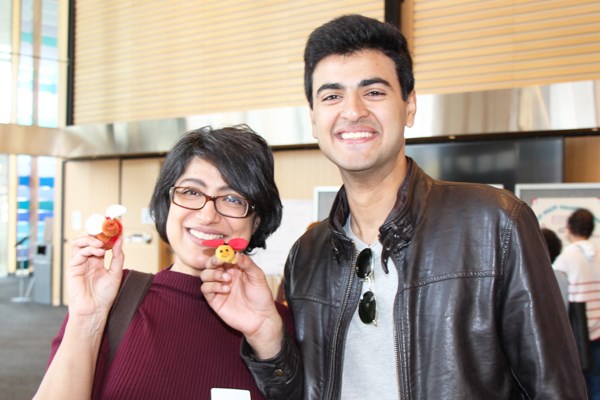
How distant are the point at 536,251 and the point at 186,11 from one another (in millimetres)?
7568

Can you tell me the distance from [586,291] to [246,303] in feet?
11.3

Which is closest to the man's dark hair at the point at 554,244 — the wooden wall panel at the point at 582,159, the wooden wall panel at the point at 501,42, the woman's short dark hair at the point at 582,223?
the woman's short dark hair at the point at 582,223

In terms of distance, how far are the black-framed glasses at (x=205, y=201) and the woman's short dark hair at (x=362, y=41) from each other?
0.54 meters

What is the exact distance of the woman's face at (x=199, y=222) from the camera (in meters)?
1.85

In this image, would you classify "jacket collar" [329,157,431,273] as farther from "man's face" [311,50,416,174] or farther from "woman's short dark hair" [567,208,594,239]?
"woman's short dark hair" [567,208,594,239]

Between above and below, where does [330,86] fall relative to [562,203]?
above

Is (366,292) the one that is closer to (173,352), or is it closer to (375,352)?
(375,352)

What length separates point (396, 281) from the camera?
1.72 metres

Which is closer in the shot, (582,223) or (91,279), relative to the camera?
(91,279)

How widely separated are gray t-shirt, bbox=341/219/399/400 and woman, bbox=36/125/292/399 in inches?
11.2

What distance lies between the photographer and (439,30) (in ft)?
20.2

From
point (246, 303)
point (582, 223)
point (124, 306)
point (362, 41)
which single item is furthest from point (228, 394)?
point (582, 223)

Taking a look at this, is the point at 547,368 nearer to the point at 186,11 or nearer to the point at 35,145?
the point at 186,11

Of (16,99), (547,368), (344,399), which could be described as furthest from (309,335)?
(16,99)
